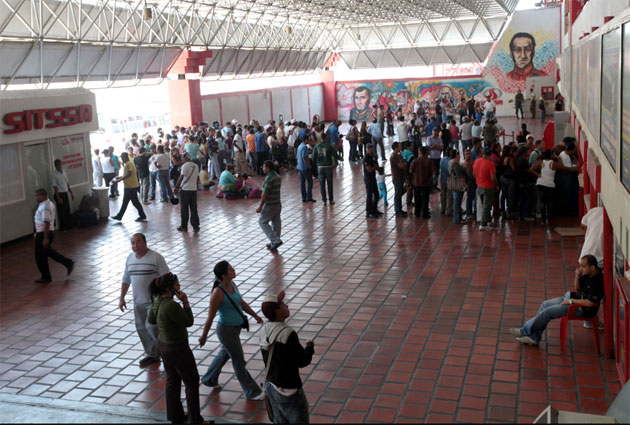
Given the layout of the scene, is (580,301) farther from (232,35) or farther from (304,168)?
(232,35)

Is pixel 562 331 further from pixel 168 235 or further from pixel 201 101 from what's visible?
pixel 201 101

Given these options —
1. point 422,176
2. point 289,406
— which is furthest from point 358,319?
point 422,176

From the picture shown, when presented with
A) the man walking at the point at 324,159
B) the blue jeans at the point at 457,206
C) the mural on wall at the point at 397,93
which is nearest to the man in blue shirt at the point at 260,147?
the man walking at the point at 324,159

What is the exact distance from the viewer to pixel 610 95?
15.6 ft

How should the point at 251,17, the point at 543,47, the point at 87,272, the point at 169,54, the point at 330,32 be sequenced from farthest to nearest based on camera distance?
the point at 330,32 → the point at 543,47 → the point at 251,17 → the point at 169,54 → the point at 87,272

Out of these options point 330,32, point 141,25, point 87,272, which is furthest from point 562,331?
point 330,32

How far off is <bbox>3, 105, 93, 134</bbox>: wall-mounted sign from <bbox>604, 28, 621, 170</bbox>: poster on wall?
1068cm

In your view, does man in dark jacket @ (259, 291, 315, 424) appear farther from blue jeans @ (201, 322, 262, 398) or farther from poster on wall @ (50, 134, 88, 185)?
poster on wall @ (50, 134, 88, 185)

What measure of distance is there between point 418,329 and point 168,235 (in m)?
6.83

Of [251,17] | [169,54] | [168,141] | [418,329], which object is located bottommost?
[418,329]

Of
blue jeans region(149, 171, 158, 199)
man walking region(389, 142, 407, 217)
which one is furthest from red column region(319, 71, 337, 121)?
man walking region(389, 142, 407, 217)

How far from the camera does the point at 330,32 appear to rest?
1535 inches

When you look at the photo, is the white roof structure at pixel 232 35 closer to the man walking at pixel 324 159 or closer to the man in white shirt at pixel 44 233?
the man walking at pixel 324 159

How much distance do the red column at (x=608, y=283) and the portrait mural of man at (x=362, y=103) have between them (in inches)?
1382
